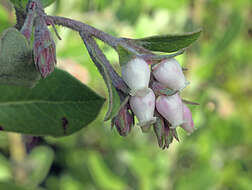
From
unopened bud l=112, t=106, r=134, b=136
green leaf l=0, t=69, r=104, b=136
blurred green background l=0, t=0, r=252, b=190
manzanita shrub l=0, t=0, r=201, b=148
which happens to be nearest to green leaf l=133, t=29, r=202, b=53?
manzanita shrub l=0, t=0, r=201, b=148

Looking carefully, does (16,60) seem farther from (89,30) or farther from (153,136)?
(153,136)

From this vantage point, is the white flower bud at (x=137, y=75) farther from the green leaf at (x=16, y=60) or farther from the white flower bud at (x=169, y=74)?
the green leaf at (x=16, y=60)

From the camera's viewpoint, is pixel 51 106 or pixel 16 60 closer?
pixel 16 60

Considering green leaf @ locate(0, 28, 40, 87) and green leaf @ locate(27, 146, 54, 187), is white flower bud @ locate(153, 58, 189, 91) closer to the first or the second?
green leaf @ locate(0, 28, 40, 87)

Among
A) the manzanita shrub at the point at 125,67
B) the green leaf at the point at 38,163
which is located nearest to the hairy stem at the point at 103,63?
the manzanita shrub at the point at 125,67

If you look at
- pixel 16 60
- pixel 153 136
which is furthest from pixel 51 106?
pixel 153 136

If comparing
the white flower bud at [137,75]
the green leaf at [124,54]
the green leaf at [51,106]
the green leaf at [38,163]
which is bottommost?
the green leaf at [38,163]
